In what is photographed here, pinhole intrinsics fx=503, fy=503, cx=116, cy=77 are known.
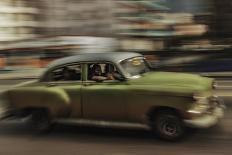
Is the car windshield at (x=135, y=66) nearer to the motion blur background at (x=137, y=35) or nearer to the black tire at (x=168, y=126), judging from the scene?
the black tire at (x=168, y=126)

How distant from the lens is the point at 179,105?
791 centimetres

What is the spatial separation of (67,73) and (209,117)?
271 cm

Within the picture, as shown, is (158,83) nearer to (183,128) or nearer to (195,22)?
(183,128)

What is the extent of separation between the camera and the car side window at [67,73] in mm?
9041

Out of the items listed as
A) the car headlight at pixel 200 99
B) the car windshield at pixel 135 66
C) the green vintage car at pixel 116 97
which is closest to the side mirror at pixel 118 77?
the green vintage car at pixel 116 97

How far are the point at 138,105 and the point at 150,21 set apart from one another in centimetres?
1667

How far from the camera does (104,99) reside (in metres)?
8.50

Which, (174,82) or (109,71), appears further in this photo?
(109,71)

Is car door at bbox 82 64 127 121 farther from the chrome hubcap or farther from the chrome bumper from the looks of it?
the chrome bumper

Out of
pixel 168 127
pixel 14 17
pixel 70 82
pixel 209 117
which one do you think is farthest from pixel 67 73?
pixel 14 17

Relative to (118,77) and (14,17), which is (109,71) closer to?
(118,77)

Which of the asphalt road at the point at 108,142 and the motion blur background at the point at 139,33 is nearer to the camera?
the asphalt road at the point at 108,142

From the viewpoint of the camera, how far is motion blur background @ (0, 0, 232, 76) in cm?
1991

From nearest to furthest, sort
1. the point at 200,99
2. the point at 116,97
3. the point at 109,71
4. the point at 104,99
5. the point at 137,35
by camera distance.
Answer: the point at 200,99, the point at 116,97, the point at 104,99, the point at 109,71, the point at 137,35
